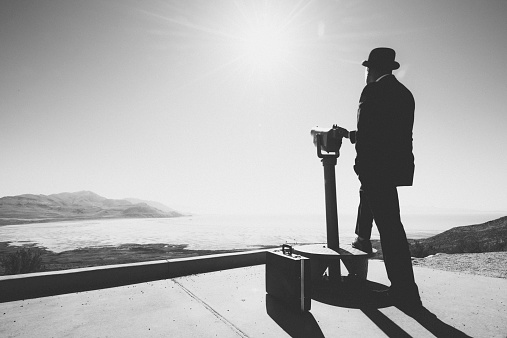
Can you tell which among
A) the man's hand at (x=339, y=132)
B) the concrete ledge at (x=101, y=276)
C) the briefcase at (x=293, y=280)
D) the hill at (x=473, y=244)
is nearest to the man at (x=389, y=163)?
the man's hand at (x=339, y=132)

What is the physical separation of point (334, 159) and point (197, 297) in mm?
2407

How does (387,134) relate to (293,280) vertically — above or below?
above

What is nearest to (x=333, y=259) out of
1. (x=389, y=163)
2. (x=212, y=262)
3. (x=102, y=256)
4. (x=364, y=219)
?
(x=364, y=219)

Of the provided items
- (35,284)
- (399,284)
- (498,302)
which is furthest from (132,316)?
(498,302)

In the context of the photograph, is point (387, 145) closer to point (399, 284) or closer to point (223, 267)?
point (399, 284)

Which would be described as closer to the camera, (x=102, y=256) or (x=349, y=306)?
(x=349, y=306)

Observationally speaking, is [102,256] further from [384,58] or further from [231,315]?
[384,58]

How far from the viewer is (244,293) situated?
3191mm

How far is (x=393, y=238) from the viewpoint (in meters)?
2.73

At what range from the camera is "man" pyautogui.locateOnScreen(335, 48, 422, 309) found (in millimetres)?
2677

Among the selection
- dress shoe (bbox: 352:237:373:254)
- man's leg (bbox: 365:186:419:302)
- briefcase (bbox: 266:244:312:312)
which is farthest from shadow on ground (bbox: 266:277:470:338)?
dress shoe (bbox: 352:237:373:254)

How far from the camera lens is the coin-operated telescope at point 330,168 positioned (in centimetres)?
339

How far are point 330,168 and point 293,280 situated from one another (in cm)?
161

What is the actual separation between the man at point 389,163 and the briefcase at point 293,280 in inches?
36.8
